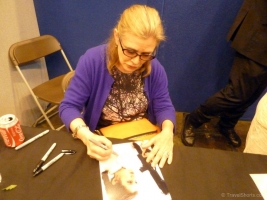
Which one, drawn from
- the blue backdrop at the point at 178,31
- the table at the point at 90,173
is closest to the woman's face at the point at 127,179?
the table at the point at 90,173

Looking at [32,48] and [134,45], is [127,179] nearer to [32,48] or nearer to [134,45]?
[134,45]

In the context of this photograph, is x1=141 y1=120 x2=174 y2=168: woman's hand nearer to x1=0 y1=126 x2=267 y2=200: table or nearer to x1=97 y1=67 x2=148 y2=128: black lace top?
x1=0 y1=126 x2=267 y2=200: table

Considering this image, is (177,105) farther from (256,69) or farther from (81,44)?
(81,44)

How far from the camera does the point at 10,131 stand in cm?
73

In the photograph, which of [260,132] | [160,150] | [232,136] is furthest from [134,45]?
[232,136]

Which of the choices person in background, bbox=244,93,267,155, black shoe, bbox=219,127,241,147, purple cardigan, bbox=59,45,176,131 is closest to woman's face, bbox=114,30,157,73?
purple cardigan, bbox=59,45,176,131

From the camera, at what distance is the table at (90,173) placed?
63 cm

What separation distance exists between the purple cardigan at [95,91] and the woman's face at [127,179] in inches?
14.6

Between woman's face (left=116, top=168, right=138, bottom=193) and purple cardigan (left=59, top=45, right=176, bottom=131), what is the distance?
14.6 inches

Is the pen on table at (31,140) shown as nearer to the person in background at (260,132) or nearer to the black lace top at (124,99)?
the black lace top at (124,99)

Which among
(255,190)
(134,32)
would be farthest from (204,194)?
(134,32)

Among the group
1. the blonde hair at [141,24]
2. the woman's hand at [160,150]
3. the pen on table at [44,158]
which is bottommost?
the woman's hand at [160,150]

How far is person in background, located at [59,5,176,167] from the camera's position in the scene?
2.76ft

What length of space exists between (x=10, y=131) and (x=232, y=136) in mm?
1828
